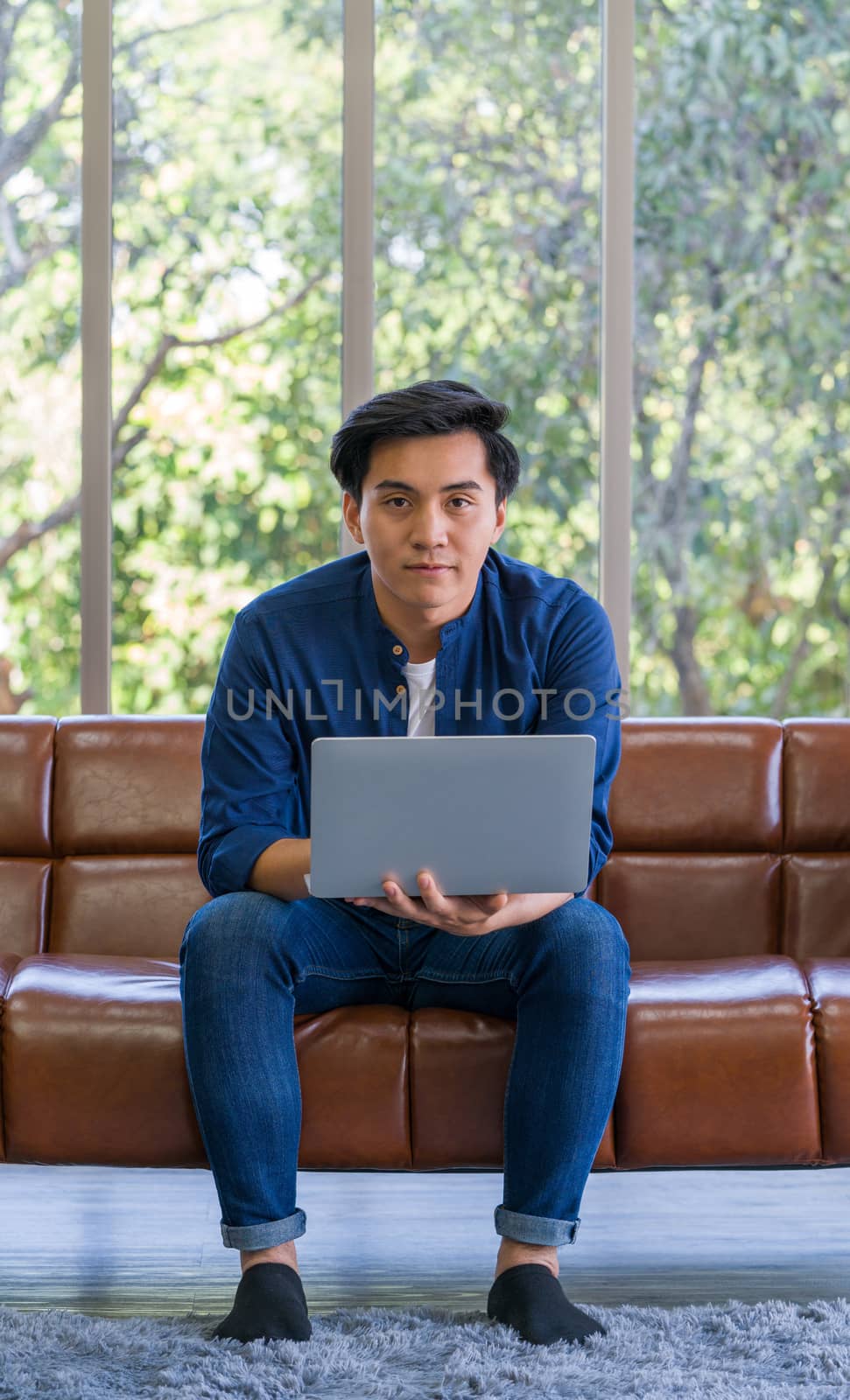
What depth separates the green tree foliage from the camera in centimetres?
322

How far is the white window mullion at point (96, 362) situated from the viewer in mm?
3176

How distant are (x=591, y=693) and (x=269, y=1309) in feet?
2.86

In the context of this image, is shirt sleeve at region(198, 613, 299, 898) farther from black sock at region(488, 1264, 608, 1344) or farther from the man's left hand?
black sock at region(488, 1264, 608, 1344)

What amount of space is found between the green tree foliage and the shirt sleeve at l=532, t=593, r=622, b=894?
129cm

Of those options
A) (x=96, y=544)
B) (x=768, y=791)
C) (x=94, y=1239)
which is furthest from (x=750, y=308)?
(x=94, y=1239)

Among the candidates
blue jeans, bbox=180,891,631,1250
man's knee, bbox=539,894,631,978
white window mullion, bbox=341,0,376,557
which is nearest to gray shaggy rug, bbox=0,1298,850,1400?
blue jeans, bbox=180,891,631,1250

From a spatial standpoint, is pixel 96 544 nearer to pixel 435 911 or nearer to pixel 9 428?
pixel 9 428

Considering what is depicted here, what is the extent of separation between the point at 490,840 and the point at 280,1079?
0.41 metres

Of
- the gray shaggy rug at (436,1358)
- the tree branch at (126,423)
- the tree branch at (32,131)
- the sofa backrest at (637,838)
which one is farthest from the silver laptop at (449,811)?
the tree branch at (32,131)

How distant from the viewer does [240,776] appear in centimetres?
191

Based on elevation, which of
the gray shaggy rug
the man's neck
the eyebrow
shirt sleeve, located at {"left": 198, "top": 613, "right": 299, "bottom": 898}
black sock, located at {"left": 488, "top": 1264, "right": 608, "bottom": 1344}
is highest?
the eyebrow

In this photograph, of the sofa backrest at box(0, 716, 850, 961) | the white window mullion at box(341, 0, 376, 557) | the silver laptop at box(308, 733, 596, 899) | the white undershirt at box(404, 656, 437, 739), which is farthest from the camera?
the white window mullion at box(341, 0, 376, 557)

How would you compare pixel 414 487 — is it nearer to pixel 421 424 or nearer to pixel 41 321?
pixel 421 424

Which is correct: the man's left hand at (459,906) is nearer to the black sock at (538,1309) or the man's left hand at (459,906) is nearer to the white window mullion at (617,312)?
the black sock at (538,1309)
